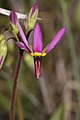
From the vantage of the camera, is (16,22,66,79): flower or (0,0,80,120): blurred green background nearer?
(16,22,66,79): flower

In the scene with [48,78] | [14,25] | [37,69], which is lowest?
[48,78]

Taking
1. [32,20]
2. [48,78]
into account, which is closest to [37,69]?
[32,20]

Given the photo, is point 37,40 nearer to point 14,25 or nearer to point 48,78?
point 14,25

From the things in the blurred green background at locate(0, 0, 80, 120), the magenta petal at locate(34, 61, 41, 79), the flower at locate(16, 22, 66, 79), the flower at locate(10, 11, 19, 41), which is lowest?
the blurred green background at locate(0, 0, 80, 120)

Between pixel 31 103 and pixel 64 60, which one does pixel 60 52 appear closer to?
pixel 64 60

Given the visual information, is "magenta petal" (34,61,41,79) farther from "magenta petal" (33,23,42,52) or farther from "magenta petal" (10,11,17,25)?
"magenta petal" (10,11,17,25)

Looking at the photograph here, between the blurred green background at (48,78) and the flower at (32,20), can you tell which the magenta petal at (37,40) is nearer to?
the flower at (32,20)

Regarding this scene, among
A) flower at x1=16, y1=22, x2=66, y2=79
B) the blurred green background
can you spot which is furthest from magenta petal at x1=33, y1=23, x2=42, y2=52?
the blurred green background

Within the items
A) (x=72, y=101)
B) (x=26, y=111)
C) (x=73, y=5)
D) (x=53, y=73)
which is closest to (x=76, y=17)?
(x=73, y=5)

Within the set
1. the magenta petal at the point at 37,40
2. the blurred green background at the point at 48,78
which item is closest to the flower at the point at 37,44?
the magenta petal at the point at 37,40

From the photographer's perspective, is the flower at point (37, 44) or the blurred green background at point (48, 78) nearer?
the flower at point (37, 44)

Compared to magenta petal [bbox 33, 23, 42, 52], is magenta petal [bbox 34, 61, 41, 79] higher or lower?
lower
